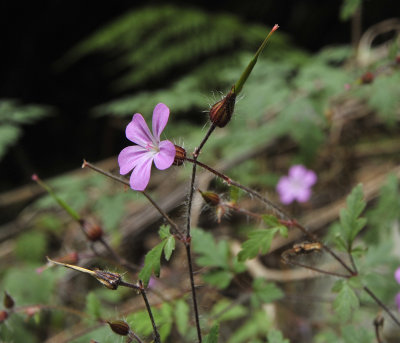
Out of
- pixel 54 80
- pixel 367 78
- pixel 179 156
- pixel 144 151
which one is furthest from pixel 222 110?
pixel 54 80

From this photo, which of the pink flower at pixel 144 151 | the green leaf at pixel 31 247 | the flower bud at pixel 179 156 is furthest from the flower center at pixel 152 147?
the green leaf at pixel 31 247

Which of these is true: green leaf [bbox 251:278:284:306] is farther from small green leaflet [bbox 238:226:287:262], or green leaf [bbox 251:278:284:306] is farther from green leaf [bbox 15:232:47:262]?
green leaf [bbox 15:232:47:262]

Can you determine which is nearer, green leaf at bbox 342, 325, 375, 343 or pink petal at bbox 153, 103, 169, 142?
pink petal at bbox 153, 103, 169, 142

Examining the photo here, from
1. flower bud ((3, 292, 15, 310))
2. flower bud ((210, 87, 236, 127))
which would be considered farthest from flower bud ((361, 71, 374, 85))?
flower bud ((3, 292, 15, 310))

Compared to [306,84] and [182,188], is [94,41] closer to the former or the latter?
[182,188]

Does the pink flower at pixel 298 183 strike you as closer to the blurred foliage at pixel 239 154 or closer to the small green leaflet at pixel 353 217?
the blurred foliage at pixel 239 154

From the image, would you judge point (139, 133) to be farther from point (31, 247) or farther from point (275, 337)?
point (31, 247)

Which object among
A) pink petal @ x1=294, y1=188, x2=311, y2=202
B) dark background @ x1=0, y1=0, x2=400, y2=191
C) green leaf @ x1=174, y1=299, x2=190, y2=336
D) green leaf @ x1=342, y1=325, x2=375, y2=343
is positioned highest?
dark background @ x1=0, y1=0, x2=400, y2=191
